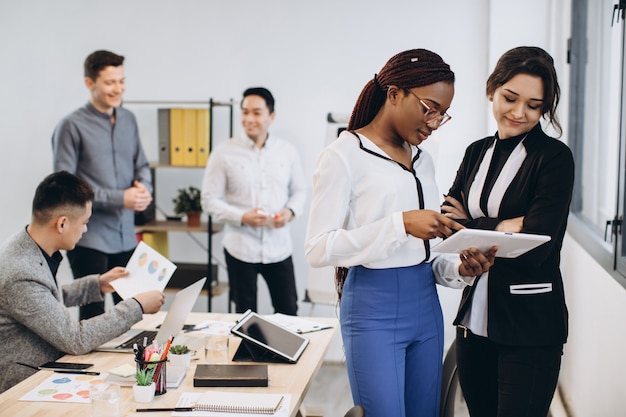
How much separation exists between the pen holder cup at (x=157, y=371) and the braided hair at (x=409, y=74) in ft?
3.04

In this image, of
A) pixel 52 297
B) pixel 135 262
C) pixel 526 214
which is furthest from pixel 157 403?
pixel 526 214

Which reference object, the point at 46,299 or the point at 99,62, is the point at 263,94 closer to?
the point at 99,62

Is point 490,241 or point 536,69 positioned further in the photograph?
point 536,69

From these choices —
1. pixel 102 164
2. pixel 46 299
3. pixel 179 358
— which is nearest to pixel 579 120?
pixel 102 164

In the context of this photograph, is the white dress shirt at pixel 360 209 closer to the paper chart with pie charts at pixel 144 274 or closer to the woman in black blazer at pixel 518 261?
the woman in black blazer at pixel 518 261

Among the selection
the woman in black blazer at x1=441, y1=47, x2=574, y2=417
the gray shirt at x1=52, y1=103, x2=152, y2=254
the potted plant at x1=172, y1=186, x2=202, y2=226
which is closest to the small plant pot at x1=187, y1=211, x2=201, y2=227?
the potted plant at x1=172, y1=186, x2=202, y2=226

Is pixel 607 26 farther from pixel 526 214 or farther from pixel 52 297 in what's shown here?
pixel 52 297

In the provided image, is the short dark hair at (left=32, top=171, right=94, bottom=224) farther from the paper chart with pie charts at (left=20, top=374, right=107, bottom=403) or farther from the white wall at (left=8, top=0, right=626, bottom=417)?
the white wall at (left=8, top=0, right=626, bottom=417)

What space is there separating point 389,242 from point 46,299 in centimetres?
115

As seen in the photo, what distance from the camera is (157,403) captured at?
6.34 ft

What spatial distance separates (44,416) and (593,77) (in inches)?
124

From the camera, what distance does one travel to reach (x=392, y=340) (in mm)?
1853

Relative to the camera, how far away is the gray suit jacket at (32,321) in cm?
224

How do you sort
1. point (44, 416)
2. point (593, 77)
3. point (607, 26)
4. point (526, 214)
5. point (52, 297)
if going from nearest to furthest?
point (44, 416)
point (526, 214)
point (52, 297)
point (607, 26)
point (593, 77)
